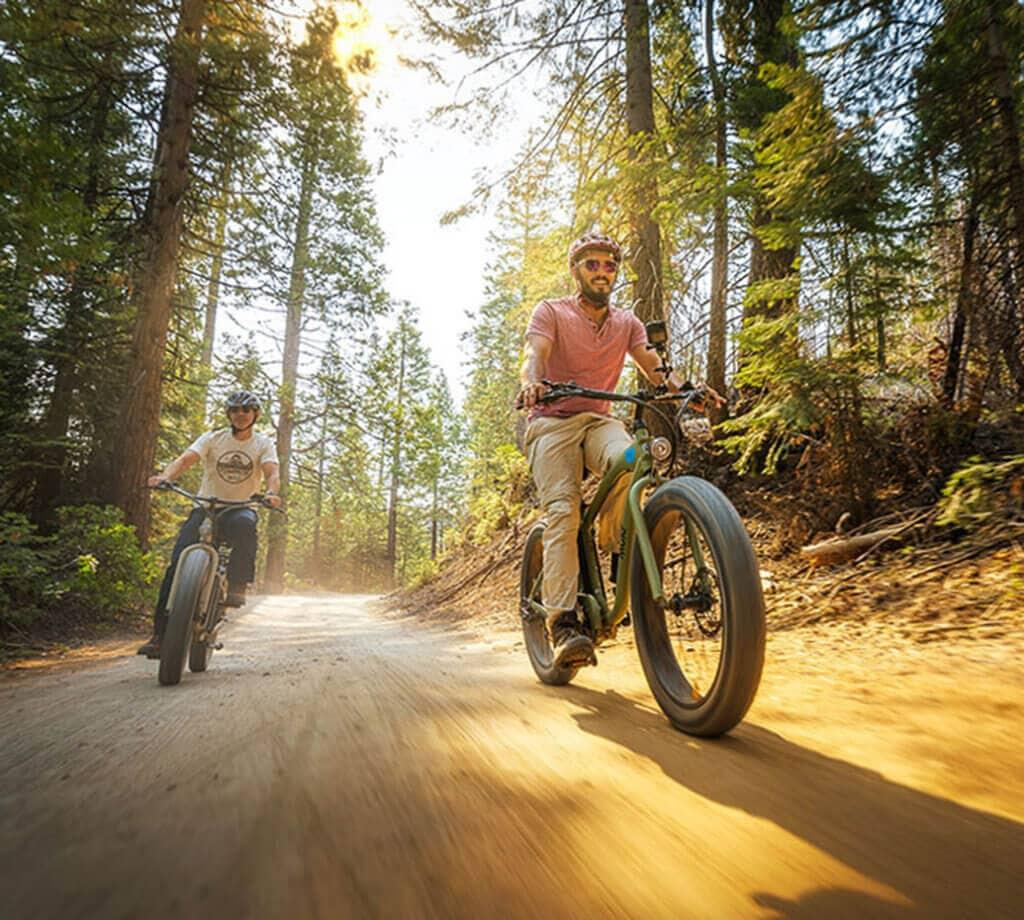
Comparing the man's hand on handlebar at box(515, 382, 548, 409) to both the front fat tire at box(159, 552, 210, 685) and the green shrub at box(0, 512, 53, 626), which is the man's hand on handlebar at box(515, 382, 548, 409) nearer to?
the front fat tire at box(159, 552, 210, 685)

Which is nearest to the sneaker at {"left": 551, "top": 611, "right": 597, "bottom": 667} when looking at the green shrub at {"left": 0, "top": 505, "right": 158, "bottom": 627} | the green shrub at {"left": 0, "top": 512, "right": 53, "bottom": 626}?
the green shrub at {"left": 0, "top": 512, "right": 53, "bottom": 626}

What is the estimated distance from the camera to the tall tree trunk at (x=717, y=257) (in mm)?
7188

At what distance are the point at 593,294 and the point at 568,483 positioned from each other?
1134mm

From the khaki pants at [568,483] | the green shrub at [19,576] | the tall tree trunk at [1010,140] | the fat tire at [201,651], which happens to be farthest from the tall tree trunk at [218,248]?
the tall tree trunk at [1010,140]

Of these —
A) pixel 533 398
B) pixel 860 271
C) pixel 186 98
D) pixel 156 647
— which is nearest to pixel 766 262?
pixel 860 271

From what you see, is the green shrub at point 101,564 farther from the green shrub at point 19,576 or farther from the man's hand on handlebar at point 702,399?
the man's hand on handlebar at point 702,399

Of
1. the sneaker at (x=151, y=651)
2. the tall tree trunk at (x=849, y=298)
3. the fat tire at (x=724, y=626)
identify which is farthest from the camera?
the tall tree trunk at (x=849, y=298)

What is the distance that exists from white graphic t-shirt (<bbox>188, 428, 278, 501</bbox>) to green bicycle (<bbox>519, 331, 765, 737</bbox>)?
10.4 feet

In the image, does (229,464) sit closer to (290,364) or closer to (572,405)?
(572,405)

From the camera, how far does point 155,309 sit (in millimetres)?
8859

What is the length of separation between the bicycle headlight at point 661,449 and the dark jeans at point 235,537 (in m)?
3.43

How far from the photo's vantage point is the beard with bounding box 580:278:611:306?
129 inches

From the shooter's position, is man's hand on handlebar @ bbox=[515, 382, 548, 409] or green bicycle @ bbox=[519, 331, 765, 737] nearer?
green bicycle @ bbox=[519, 331, 765, 737]

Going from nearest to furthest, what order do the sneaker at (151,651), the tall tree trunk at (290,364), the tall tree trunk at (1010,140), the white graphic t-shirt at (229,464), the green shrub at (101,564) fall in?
the sneaker at (151,651) < the tall tree trunk at (1010,140) < the white graphic t-shirt at (229,464) < the green shrub at (101,564) < the tall tree trunk at (290,364)
